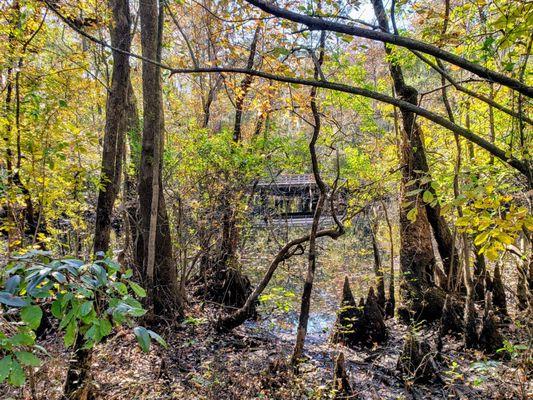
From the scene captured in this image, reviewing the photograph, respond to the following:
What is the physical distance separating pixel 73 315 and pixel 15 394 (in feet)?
9.16

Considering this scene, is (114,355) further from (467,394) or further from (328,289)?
(328,289)

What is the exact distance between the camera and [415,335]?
15.1 feet

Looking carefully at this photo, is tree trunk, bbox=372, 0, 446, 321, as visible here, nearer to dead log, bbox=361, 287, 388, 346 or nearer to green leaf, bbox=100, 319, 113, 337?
dead log, bbox=361, 287, 388, 346

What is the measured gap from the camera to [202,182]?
6547 millimetres

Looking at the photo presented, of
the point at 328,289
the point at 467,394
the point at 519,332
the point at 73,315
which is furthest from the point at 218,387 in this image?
the point at 328,289

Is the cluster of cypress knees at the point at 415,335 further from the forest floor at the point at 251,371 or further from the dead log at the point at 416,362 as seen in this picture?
the forest floor at the point at 251,371

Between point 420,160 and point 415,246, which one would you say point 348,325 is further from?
point 420,160

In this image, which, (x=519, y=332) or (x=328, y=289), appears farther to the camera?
(x=328, y=289)

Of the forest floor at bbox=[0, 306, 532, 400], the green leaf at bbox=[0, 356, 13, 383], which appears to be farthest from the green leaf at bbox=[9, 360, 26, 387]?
the forest floor at bbox=[0, 306, 532, 400]

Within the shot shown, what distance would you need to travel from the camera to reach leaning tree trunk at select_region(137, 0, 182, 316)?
15.9 ft

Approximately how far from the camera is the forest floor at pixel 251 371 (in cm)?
367

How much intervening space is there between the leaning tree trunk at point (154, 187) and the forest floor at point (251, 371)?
64 cm

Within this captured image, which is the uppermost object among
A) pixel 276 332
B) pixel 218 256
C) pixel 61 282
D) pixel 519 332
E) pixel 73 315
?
pixel 61 282

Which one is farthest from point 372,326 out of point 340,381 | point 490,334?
point 340,381
